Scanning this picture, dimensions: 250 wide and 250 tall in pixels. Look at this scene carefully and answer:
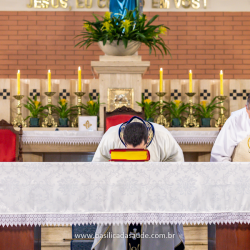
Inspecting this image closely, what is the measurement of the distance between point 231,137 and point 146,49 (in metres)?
4.16

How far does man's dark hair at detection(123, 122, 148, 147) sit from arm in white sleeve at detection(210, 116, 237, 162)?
963mm

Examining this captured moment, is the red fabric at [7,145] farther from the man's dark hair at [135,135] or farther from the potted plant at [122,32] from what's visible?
the man's dark hair at [135,135]

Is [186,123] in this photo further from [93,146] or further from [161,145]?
[161,145]

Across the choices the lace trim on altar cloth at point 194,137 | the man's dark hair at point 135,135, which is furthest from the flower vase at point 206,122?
the man's dark hair at point 135,135

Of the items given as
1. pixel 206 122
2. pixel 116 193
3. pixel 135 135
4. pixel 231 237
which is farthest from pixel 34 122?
pixel 231 237

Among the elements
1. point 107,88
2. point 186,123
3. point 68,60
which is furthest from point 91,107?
point 68,60

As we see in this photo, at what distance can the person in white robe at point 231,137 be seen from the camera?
268 centimetres

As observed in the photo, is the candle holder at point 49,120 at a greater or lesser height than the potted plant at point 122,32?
lesser

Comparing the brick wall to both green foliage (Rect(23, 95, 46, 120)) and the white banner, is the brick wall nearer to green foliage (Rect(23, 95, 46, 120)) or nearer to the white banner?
the white banner

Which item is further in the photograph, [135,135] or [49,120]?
[49,120]

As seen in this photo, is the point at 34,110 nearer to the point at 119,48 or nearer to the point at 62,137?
the point at 62,137

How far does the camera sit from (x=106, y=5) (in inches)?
253

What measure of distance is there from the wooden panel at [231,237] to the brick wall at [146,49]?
4.90 meters

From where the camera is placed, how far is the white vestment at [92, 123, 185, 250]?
193 centimetres
